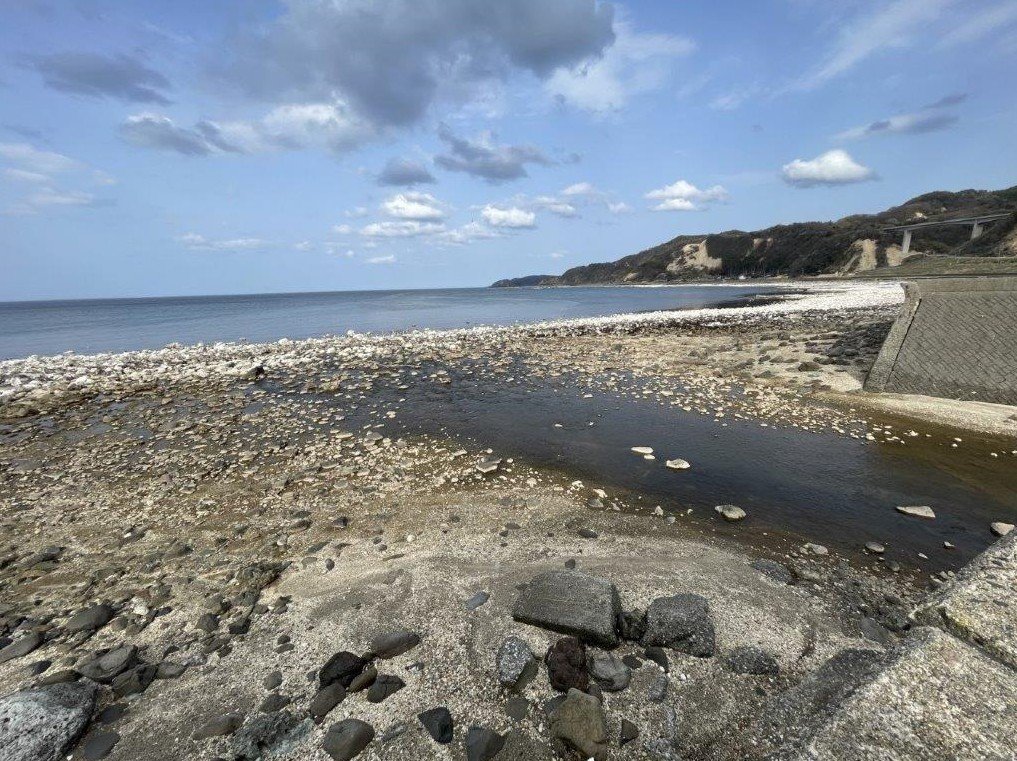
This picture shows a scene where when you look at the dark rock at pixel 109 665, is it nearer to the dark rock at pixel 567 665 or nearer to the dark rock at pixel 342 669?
the dark rock at pixel 342 669

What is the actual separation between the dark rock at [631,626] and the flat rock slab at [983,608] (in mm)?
2377

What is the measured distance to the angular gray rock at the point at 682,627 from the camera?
14.3ft

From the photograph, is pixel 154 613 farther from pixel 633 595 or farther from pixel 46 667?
pixel 633 595

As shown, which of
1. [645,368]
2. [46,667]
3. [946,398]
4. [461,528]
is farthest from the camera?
[645,368]

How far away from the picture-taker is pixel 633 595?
5.25 meters

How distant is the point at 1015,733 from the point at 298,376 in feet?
69.0

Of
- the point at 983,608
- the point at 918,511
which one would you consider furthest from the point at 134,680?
the point at 918,511

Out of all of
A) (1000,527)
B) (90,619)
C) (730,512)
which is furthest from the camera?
(730,512)

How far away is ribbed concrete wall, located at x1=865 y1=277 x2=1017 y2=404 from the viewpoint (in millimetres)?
11578

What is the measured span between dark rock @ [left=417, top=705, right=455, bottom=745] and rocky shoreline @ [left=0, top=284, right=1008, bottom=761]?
16 millimetres

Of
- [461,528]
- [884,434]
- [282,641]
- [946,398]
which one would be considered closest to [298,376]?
[461,528]

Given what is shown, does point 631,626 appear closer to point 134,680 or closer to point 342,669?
point 342,669

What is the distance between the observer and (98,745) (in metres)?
3.57

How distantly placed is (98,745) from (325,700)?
5.94 feet
